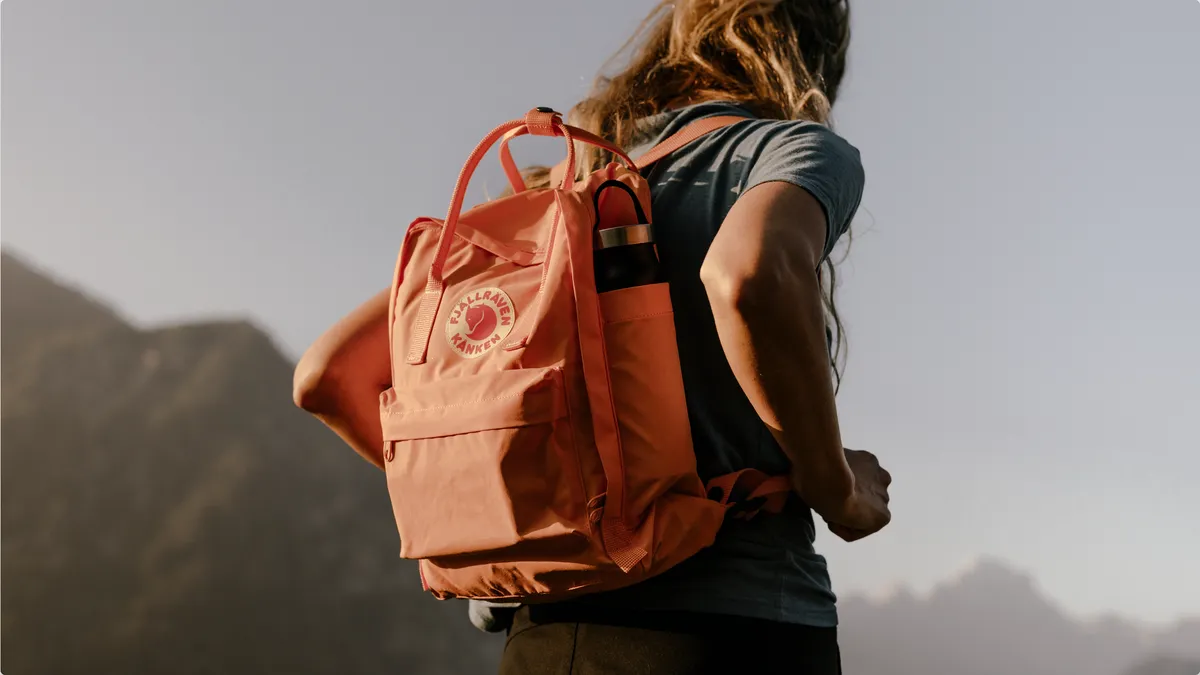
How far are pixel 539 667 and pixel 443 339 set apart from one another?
29cm

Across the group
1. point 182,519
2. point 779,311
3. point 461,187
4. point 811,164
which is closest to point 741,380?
point 779,311

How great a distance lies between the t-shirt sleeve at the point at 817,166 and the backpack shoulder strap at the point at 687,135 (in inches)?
2.6

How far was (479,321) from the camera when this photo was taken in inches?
30.2

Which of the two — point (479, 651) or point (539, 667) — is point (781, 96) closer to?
point (539, 667)

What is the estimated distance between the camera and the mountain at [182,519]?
2.96 meters

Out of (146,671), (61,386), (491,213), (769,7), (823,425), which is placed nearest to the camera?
(823,425)

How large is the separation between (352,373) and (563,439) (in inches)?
12.4

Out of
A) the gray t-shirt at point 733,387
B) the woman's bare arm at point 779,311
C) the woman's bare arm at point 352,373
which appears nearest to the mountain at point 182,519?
the woman's bare arm at point 352,373

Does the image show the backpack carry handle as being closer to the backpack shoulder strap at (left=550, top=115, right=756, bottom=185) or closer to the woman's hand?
the backpack shoulder strap at (left=550, top=115, right=756, bottom=185)

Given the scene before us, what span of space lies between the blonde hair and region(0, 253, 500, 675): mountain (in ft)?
8.46

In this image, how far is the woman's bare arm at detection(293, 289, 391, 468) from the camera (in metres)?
0.91

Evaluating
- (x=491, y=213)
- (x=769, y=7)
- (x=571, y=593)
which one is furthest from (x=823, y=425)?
(x=769, y=7)

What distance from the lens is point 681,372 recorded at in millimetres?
742

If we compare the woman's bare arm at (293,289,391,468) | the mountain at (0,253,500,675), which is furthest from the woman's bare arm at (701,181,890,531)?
the mountain at (0,253,500,675)
